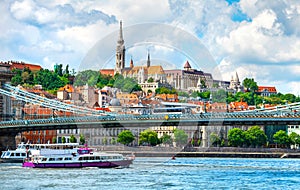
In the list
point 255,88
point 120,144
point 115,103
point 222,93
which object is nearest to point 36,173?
point 120,144

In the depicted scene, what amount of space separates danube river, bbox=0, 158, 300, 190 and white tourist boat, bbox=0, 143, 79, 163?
1.84 m

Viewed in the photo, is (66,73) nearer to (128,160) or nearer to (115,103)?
(115,103)

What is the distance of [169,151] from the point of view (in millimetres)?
83312

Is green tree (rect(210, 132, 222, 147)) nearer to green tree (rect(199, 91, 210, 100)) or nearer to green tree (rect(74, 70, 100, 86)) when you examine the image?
green tree (rect(74, 70, 100, 86))

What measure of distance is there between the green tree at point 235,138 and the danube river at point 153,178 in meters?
34.9

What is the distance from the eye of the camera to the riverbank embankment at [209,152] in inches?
3174

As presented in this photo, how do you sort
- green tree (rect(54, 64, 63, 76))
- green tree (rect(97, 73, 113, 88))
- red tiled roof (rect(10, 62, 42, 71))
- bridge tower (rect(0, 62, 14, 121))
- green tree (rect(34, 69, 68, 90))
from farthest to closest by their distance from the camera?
1. green tree (rect(54, 64, 63, 76))
2. red tiled roof (rect(10, 62, 42, 71))
3. green tree (rect(97, 73, 113, 88))
4. green tree (rect(34, 69, 68, 90))
5. bridge tower (rect(0, 62, 14, 121))

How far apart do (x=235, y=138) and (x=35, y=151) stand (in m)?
38.2

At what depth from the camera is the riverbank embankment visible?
80.6m

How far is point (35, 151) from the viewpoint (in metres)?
56.1

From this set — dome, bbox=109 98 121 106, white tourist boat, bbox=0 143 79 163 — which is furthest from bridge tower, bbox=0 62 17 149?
dome, bbox=109 98 121 106

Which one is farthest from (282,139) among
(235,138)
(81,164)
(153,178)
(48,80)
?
(153,178)

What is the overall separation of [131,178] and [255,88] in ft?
433

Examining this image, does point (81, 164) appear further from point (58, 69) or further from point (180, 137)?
point (58, 69)
